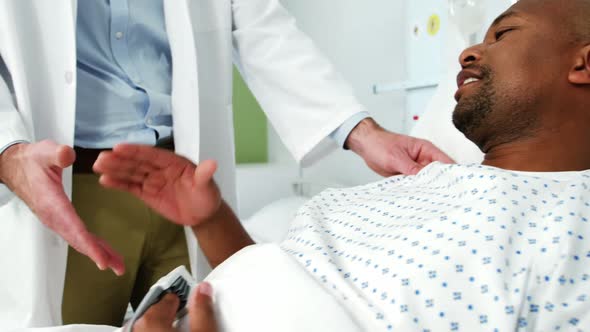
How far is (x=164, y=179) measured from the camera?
76 cm

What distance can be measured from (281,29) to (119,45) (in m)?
0.43

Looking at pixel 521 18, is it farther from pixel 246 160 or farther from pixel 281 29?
pixel 246 160

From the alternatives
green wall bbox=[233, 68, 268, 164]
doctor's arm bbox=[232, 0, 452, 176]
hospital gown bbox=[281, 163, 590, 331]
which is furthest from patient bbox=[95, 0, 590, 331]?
green wall bbox=[233, 68, 268, 164]

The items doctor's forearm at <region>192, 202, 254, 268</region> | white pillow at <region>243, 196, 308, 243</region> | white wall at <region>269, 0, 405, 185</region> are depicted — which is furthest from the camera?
white wall at <region>269, 0, 405, 185</region>

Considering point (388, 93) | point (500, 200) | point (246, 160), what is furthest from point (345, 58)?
point (500, 200)

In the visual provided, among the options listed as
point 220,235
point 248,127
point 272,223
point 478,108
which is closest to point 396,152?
point 478,108

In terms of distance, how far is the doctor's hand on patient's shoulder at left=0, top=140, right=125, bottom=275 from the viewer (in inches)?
26.6

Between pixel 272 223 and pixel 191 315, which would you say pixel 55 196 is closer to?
pixel 191 315

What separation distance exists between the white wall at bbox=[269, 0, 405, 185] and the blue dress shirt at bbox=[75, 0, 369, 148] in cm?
145

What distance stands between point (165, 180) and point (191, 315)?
0.73 feet

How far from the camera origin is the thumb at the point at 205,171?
2.27 feet

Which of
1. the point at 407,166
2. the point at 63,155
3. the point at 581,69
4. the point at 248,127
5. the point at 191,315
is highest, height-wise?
the point at 581,69

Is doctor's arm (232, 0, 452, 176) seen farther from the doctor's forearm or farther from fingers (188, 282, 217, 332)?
fingers (188, 282, 217, 332)

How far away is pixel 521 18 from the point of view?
960 millimetres
